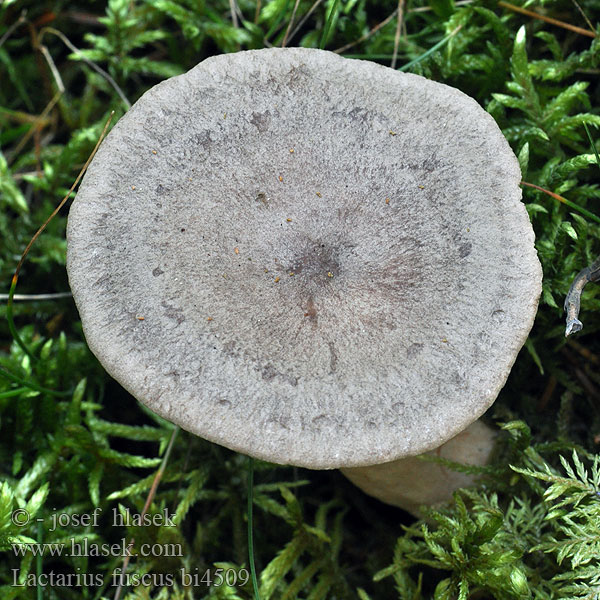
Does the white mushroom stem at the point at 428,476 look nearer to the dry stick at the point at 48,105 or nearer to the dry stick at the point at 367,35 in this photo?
the dry stick at the point at 367,35

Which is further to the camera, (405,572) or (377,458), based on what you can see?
(405,572)

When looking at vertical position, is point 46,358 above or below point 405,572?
above

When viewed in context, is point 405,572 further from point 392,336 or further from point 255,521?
point 392,336

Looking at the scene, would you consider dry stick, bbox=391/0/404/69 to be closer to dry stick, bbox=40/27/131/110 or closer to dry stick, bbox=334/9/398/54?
dry stick, bbox=334/9/398/54

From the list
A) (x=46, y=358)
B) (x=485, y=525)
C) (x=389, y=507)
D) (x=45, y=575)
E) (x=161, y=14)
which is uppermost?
(x=161, y=14)

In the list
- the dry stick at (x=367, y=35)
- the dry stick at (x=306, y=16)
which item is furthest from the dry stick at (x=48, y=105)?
the dry stick at (x=367, y=35)

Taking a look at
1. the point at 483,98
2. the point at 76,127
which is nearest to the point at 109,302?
the point at 76,127

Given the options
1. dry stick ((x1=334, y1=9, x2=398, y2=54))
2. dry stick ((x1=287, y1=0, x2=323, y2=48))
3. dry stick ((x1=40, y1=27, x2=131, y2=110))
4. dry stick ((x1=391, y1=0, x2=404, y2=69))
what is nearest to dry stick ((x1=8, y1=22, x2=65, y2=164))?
dry stick ((x1=40, y1=27, x2=131, y2=110))

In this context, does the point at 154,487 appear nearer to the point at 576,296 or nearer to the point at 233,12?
the point at 576,296
